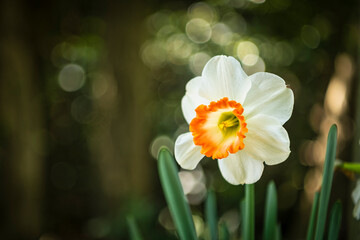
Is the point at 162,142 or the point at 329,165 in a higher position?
the point at 329,165

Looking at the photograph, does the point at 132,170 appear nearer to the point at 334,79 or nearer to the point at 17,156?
the point at 17,156

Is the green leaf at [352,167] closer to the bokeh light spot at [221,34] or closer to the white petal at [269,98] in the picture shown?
the white petal at [269,98]

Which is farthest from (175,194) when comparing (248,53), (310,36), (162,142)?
(162,142)

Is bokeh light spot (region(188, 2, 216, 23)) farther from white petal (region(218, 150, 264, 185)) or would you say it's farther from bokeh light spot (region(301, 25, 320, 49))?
white petal (region(218, 150, 264, 185))

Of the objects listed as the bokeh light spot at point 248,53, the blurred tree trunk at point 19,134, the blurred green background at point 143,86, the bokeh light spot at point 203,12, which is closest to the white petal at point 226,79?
the blurred green background at point 143,86

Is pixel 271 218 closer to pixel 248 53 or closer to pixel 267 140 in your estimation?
pixel 267 140

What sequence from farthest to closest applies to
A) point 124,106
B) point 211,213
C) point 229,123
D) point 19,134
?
point 19,134
point 124,106
point 211,213
point 229,123
